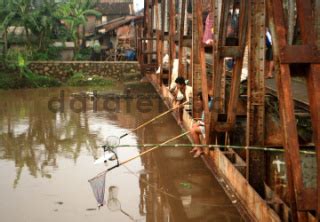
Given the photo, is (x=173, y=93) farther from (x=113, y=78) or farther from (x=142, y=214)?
(x=113, y=78)

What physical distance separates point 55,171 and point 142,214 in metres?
2.61

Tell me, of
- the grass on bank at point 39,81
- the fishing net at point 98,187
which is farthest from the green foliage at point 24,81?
the fishing net at point 98,187

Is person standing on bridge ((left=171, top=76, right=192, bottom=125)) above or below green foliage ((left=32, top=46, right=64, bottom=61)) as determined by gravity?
below

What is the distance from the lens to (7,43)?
2455 cm

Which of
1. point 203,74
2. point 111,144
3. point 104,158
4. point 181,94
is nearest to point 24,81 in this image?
point 181,94

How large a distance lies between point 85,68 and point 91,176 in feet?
51.9

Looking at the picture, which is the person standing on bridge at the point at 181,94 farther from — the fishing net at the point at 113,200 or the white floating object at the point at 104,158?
the white floating object at the point at 104,158

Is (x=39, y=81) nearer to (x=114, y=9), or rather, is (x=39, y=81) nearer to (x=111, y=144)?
(x=114, y=9)

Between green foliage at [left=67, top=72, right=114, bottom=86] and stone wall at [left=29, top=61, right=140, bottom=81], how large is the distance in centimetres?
93

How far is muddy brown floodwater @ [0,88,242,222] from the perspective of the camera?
636 centimetres

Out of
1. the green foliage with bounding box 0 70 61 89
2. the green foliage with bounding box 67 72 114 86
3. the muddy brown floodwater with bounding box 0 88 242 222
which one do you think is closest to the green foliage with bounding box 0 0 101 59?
the green foliage with bounding box 0 70 61 89

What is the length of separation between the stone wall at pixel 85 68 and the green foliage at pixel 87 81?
36.6 inches

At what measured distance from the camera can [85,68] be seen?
76.4 ft

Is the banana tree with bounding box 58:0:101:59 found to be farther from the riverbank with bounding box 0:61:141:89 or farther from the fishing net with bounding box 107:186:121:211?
the fishing net with bounding box 107:186:121:211
